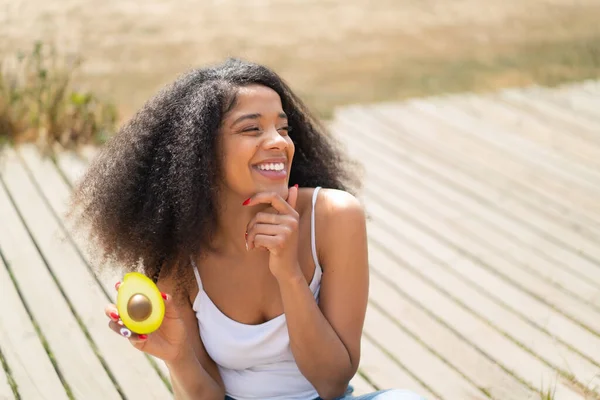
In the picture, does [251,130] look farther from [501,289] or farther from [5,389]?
[501,289]

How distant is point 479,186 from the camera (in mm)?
4688

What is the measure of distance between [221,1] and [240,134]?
24.9 feet

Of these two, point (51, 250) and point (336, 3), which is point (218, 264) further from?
point (336, 3)

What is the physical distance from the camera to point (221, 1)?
376 inches

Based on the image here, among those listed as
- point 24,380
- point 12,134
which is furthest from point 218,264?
point 12,134

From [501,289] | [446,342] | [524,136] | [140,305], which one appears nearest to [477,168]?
[524,136]

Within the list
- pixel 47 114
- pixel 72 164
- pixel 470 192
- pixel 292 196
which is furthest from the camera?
pixel 47 114

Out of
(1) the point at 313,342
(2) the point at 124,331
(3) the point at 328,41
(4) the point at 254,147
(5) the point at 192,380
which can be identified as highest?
(4) the point at 254,147

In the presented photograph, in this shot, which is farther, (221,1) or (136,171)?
(221,1)

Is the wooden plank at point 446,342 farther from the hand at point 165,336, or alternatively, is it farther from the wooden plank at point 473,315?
the hand at point 165,336

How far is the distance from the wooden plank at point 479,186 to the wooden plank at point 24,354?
2.26 meters

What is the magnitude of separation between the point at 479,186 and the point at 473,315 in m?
1.35

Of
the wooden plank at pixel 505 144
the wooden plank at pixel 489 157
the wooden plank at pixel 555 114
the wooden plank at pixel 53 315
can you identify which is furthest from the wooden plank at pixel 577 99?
the wooden plank at pixel 53 315

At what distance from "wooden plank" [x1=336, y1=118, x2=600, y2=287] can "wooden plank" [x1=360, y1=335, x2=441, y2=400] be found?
108 cm
